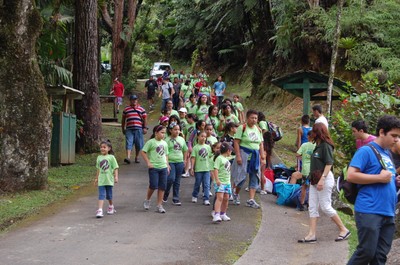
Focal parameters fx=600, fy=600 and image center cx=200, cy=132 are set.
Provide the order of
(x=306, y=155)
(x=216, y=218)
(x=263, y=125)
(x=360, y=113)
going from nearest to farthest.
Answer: (x=216, y=218) → (x=306, y=155) → (x=360, y=113) → (x=263, y=125)

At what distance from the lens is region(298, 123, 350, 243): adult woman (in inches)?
329

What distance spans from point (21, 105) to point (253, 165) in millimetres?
4555

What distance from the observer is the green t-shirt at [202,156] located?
35.8 ft

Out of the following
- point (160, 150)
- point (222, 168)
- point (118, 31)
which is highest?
point (118, 31)

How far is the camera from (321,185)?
831cm

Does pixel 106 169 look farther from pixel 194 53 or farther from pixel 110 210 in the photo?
pixel 194 53

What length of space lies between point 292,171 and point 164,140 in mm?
3247

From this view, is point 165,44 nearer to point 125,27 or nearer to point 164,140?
point 125,27

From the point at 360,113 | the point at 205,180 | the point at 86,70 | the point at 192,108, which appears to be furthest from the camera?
the point at 86,70

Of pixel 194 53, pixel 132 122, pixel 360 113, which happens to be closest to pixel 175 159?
pixel 360 113

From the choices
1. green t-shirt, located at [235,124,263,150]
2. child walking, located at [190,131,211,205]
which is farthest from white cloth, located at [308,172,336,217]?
child walking, located at [190,131,211,205]

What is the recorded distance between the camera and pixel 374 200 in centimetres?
563

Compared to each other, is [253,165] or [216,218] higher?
[253,165]

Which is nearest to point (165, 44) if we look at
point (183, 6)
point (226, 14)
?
point (183, 6)
